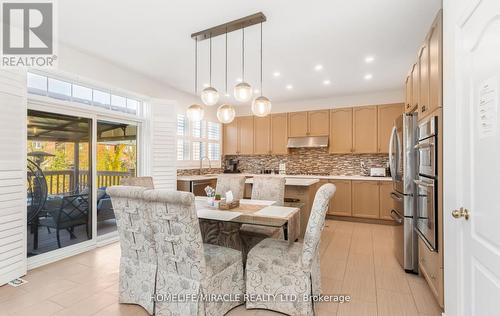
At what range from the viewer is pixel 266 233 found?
2643mm

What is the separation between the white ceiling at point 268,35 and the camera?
2.30m

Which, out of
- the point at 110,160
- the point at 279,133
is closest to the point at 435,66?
the point at 279,133

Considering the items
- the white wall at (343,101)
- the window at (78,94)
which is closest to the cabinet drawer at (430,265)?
the white wall at (343,101)

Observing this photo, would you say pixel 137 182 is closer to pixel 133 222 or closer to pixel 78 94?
pixel 133 222

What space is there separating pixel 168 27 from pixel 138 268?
7.99ft

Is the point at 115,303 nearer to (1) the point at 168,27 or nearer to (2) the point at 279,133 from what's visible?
(1) the point at 168,27

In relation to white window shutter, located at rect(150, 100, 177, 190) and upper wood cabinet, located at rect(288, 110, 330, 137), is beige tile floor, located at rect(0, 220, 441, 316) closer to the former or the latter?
white window shutter, located at rect(150, 100, 177, 190)

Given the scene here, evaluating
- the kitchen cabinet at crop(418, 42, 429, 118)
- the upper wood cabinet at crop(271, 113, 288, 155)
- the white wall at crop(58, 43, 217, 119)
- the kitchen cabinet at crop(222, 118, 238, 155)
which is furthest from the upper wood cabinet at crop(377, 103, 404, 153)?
the white wall at crop(58, 43, 217, 119)

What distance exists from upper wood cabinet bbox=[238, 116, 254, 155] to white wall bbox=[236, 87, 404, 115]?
27.8 inches

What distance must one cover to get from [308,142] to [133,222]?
4.24 m

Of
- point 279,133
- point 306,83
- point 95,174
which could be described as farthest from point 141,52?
point 279,133

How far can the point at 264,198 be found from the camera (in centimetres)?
319

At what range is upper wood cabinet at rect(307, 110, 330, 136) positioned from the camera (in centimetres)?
532

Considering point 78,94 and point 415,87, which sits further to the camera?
point 78,94
